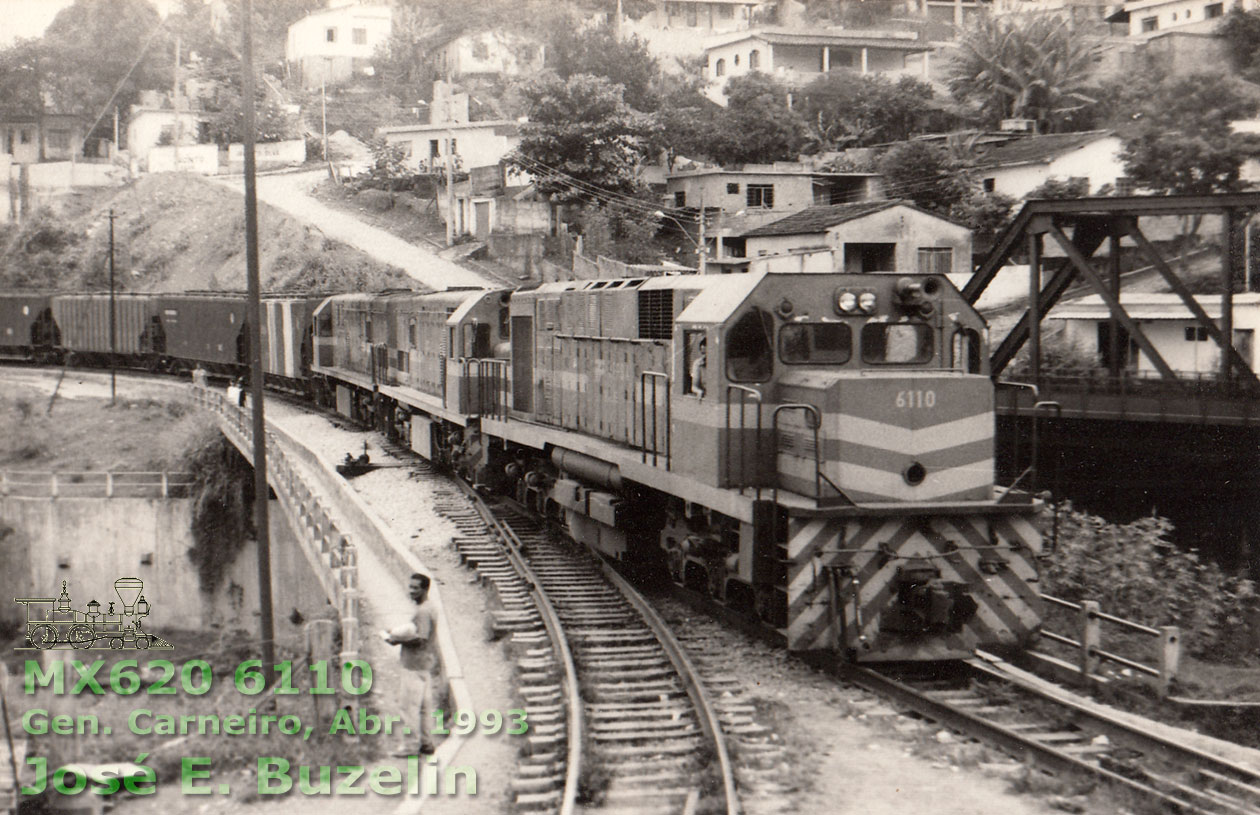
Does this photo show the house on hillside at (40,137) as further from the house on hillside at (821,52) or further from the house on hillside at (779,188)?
the house on hillside at (821,52)

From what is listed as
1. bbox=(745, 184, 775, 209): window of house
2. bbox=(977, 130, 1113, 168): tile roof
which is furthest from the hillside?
bbox=(977, 130, 1113, 168): tile roof

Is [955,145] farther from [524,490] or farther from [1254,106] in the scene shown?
[524,490]

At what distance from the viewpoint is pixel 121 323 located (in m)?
38.8

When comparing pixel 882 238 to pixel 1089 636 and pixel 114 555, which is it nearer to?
pixel 114 555

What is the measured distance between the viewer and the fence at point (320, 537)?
37.6 ft

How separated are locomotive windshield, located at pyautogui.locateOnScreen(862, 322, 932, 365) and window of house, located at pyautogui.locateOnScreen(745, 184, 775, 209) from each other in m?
30.9

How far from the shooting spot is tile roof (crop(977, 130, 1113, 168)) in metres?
35.3

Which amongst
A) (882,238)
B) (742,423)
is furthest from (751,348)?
(882,238)

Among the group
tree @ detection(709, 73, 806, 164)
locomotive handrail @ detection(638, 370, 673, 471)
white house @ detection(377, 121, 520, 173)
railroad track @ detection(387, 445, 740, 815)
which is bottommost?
railroad track @ detection(387, 445, 740, 815)

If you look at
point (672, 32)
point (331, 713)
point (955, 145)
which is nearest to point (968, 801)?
point (331, 713)

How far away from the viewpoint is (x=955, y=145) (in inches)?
1521

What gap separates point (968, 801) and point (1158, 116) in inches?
1145

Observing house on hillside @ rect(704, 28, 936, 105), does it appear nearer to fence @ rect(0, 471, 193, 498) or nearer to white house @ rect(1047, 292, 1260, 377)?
white house @ rect(1047, 292, 1260, 377)

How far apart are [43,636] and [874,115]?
35959mm
